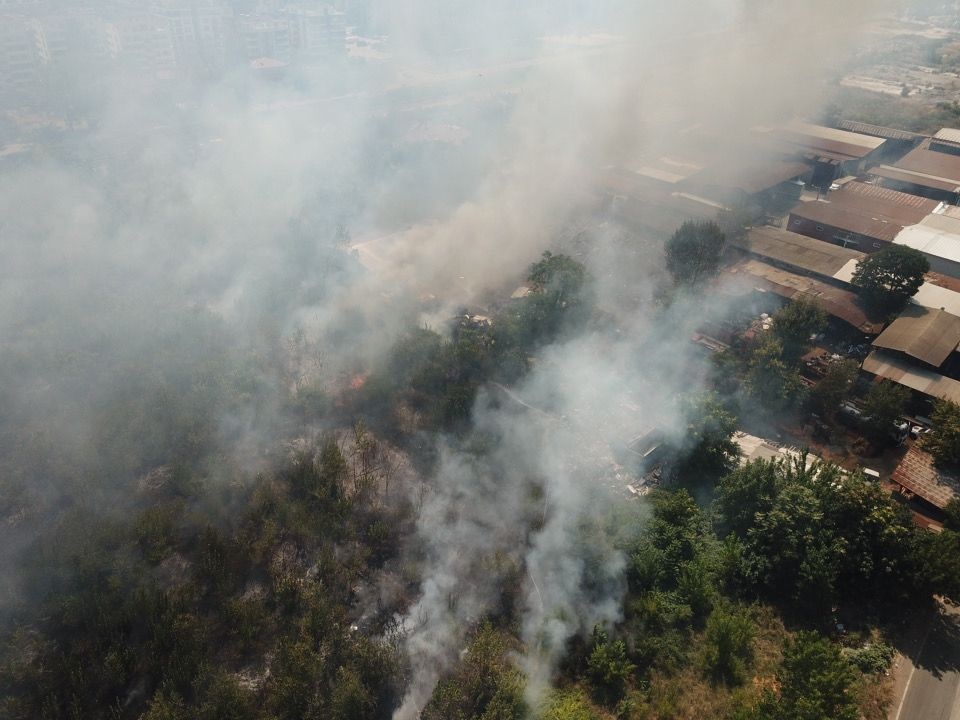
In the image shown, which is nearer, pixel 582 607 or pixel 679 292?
pixel 582 607

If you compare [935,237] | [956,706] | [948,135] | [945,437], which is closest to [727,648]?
[956,706]

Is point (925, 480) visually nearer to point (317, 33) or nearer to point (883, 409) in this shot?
point (883, 409)

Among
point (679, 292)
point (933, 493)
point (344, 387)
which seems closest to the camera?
point (933, 493)

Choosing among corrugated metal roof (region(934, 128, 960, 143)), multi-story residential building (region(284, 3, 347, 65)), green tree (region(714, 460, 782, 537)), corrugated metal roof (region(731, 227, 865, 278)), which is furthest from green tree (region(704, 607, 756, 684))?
multi-story residential building (region(284, 3, 347, 65))

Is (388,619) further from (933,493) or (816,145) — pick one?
(816,145)

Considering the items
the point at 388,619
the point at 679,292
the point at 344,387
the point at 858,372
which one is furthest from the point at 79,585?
the point at 858,372
